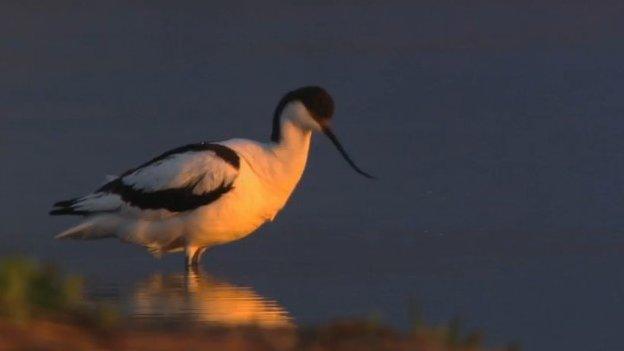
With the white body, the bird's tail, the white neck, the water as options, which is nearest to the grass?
the water

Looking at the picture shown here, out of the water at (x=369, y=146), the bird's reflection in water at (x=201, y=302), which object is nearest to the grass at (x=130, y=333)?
the water at (x=369, y=146)

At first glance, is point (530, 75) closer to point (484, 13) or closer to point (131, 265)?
point (484, 13)

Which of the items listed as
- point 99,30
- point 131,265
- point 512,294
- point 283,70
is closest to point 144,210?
point 131,265

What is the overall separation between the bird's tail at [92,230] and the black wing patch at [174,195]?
112 millimetres

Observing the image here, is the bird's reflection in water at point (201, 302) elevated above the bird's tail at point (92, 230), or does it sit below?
below

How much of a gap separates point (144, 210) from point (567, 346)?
3.47 meters

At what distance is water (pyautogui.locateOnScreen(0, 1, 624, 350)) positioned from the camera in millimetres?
9672

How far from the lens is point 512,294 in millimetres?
9648

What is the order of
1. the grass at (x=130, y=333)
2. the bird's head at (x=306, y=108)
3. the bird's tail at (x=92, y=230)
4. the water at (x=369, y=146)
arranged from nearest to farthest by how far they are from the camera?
the grass at (x=130, y=333) → the water at (x=369, y=146) → the bird's tail at (x=92, y=230) → the bird's head at (x=306, y=108)

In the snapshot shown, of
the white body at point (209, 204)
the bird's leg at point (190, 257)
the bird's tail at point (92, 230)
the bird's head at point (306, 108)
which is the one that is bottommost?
the bird's leg at point (190, 257)

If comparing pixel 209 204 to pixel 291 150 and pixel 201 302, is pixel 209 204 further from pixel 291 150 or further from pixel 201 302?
pixel 201 302

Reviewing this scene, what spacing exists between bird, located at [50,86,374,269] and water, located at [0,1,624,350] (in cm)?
19

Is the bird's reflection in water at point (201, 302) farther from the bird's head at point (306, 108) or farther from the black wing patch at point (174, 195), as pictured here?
the bird's head at point (306, 108)

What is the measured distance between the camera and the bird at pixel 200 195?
35.7 feet
